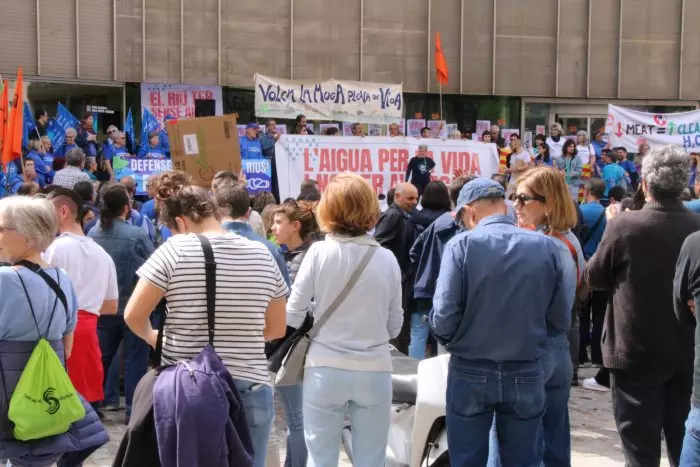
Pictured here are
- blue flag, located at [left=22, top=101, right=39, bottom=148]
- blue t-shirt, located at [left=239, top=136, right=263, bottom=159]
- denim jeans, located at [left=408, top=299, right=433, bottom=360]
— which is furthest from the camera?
blue t-shirt, located at [left=239, top=136, right=263, bottom=159]

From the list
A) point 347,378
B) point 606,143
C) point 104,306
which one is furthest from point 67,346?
point 606,143

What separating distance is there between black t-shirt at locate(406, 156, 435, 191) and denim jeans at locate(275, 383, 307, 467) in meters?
9.02

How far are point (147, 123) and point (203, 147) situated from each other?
8.33m

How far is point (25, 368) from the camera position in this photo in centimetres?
447

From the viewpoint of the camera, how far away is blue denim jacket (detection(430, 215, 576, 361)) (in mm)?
Answer: 4637

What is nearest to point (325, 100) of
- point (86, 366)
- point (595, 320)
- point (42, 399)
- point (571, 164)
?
point (571, 164)

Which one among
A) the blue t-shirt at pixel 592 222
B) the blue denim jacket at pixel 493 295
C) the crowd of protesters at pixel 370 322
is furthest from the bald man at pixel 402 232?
the blue denim jacket at pixel 493 295

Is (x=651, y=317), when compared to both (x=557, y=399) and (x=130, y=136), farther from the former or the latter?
(x=130, y=136)

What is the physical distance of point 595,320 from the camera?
32.2ft

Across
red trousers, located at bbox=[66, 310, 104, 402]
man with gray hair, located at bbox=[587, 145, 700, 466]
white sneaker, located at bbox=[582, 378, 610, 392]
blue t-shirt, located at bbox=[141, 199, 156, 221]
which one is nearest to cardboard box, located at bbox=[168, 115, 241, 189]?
blue t-shirt, located at bbox=[141, 199, 156, 221]

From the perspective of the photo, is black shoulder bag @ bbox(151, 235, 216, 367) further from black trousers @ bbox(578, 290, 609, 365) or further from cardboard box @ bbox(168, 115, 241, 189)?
cardboard box @ bbox(168, 115, 241, 189)

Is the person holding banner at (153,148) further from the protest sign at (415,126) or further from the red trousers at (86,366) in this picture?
the red trousers at (86,366)

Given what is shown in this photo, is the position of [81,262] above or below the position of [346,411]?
above

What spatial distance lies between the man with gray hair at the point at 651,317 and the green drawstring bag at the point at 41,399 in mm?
2806
